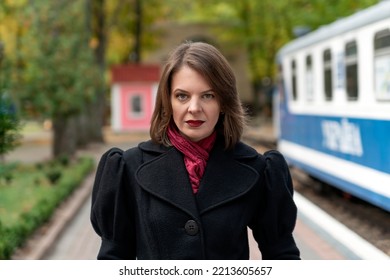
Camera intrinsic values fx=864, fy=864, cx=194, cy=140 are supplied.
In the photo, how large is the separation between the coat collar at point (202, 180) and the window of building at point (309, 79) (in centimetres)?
1269

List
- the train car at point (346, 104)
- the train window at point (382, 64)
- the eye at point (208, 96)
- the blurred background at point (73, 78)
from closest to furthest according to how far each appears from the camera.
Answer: the eye at point (208, 96) < the train window at point (382, 64) < the train car at point (346, 104) < the blurred background at point (73, 78)

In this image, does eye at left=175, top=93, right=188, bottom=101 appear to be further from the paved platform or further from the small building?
the small building

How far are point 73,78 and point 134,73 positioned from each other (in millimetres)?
22546

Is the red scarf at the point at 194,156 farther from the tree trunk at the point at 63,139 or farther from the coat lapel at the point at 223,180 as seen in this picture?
the tree trunk at the point at 63,139

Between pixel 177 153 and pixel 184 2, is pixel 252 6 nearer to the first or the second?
pixel 184 2

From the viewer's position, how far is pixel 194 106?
9.95 feet

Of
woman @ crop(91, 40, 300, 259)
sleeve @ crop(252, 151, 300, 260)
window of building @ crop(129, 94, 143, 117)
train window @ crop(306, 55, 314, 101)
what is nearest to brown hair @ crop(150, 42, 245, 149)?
woman @ crop(91, 40, 300, 259)

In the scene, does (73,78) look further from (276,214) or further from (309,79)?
(276,214)

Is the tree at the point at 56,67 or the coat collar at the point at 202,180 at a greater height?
the tree at the point at 56,67

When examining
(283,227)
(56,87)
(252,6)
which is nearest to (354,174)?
(283,227)

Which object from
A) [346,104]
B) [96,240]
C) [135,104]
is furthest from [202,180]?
[135,104]

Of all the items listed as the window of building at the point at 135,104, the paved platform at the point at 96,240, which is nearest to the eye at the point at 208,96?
the paved platform at the point at 96,240

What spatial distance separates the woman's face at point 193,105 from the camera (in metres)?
3.04
